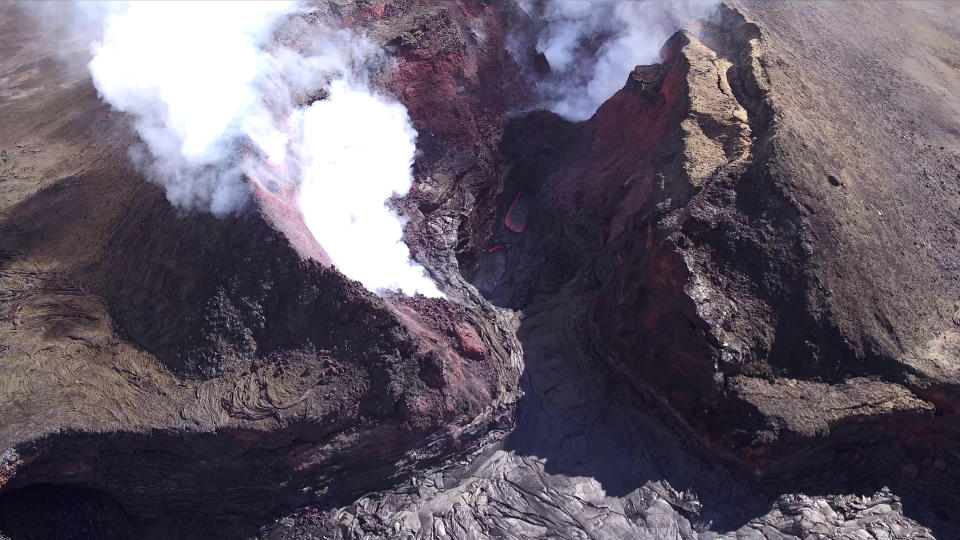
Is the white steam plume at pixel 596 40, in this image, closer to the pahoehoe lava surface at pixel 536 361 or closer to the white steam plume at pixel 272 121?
the pahoehoe lava surface at pixel 536 361

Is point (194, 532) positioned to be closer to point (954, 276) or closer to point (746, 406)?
point (746, 406)

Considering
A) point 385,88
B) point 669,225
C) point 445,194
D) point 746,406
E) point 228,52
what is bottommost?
point 746,406

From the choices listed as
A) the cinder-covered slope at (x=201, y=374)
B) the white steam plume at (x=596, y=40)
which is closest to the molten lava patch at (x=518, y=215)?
the white steam plume at (x=596, y=40)

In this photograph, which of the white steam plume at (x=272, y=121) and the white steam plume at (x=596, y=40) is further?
the white steam plume at (x=596, y=40)

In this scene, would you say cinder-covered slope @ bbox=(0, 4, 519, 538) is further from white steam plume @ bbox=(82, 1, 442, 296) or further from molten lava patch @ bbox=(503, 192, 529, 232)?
molten lava patch @ bbox=(503, 192, 529, 232)

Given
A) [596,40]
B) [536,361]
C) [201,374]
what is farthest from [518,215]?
[201,374]

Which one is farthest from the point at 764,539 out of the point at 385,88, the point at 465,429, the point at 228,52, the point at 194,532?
the point at 228,52
